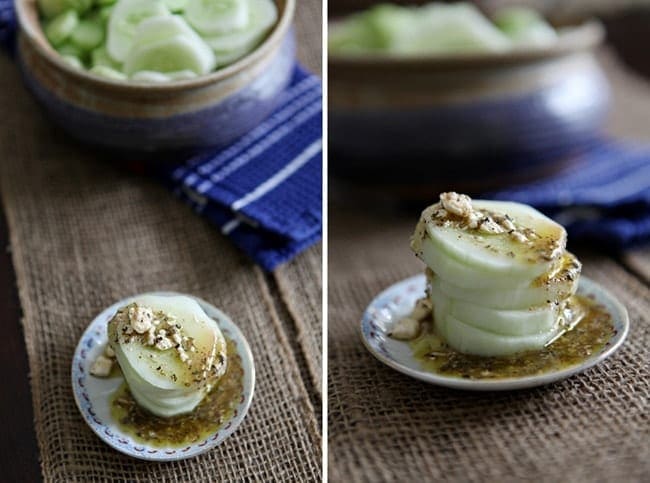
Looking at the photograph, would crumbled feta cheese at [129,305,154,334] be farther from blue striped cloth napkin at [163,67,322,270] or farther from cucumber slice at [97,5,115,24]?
cucumber slice at [97,5,115,24]

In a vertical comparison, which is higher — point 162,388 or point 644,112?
point 162,388

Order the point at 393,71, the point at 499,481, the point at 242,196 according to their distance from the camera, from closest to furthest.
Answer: the point at 499,481 → the point at 242,196 → the point at 393,71

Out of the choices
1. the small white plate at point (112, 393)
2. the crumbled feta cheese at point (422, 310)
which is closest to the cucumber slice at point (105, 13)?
the small white plate at point (112, 393)

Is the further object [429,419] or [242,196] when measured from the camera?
[242,196]

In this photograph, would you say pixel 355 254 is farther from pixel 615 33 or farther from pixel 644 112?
pixel 615 33

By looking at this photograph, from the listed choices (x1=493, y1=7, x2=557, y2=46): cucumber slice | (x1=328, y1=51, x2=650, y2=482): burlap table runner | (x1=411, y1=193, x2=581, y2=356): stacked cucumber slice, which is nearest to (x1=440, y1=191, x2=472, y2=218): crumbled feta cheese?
(x1=411, y1=193, x2=581, y2=356): stacked cucumber slice

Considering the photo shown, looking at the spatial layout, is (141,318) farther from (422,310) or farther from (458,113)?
(458,113)

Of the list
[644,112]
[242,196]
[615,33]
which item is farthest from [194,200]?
[615,33]
